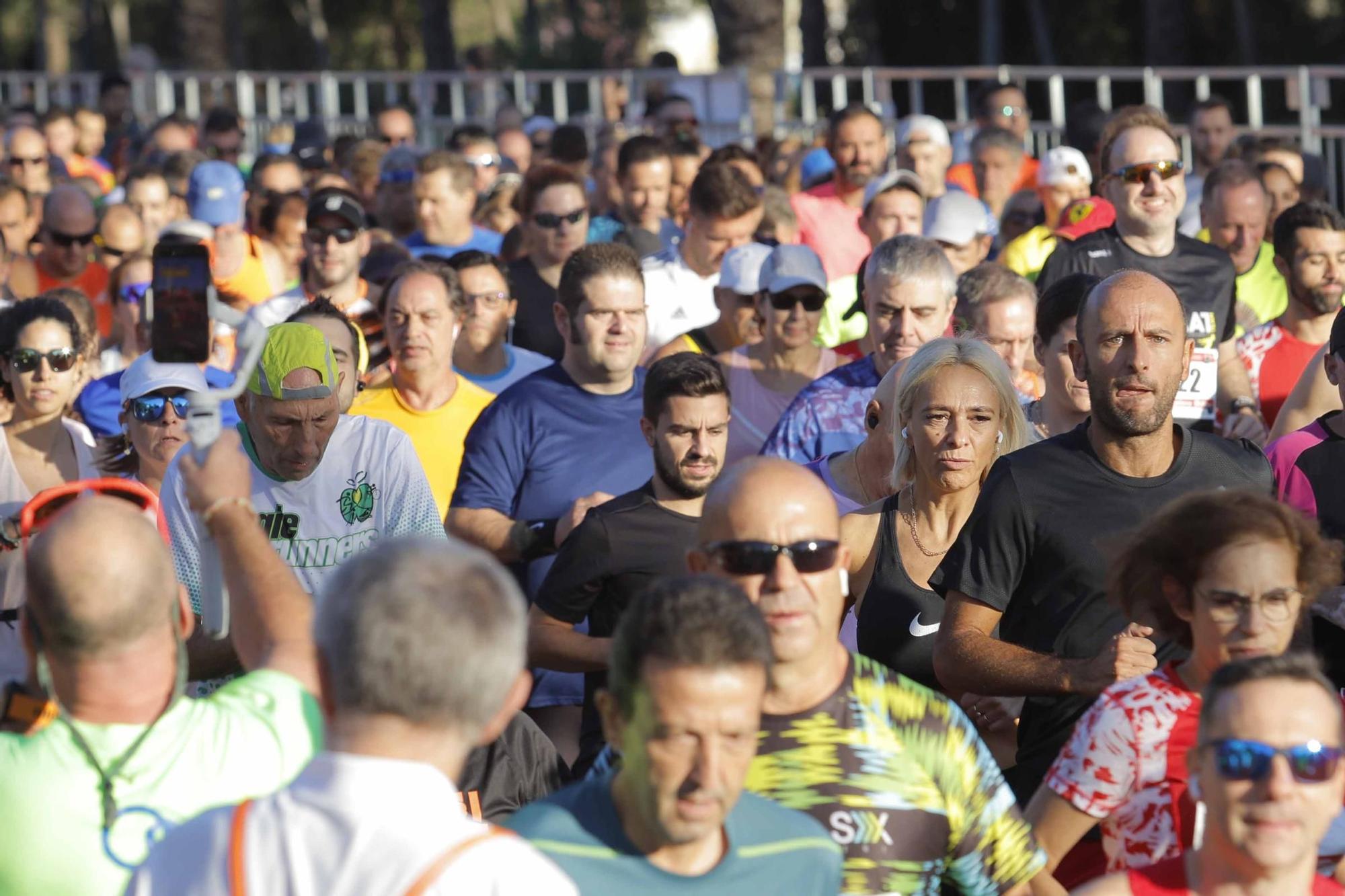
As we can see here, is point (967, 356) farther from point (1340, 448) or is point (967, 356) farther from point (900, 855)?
point (900, 855)

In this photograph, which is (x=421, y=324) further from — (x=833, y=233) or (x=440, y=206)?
(x=833, y=233)

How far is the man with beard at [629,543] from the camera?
5242 mm

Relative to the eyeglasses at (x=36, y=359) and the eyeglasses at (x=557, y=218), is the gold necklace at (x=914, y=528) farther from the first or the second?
the eyeglasses at (x=557, y=218)

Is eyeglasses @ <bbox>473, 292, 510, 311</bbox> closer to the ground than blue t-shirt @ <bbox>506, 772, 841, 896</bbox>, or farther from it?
farther from it

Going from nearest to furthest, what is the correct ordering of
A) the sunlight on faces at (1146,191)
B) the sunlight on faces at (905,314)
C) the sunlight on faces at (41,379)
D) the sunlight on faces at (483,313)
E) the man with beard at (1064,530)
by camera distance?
1. the man with beard at (1064,530)
2. the sunlight on faces at (905,314)
3. the sunlight on faces at (41,379)
4. the sunlight on faces at (1146,191)
5. the sunlight on faces at (483,313)

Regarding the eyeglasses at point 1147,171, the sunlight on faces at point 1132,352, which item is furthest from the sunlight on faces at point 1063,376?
the eyeglasses at point 1147,171

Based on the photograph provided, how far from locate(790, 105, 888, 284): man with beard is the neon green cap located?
4.94m

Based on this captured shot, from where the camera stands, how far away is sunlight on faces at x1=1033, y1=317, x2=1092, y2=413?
20.3 ft

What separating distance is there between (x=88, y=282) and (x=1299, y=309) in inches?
256

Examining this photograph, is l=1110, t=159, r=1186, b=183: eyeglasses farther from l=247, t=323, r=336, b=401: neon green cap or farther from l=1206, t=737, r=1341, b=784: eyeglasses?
l=1206, t=737, r=1341, b=784: eyeglasses

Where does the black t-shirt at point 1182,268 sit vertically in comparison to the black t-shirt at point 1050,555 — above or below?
above

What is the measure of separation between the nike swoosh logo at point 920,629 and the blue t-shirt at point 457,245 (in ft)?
16.5

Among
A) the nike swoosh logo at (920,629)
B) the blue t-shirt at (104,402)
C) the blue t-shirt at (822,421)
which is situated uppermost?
the blue t-shirt at (104,402)

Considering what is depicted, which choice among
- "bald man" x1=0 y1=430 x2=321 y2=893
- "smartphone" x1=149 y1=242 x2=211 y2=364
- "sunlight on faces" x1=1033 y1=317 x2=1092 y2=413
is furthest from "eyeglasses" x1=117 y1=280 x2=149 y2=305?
"bald man" x1=0 y1=430 x2=321 y2=893
